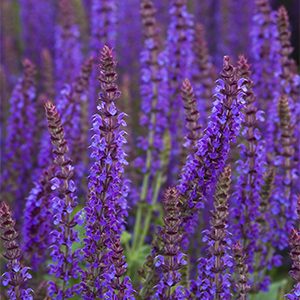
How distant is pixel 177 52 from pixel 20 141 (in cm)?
132

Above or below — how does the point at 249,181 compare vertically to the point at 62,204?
above

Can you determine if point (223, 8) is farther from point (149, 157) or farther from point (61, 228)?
point (61, 228)

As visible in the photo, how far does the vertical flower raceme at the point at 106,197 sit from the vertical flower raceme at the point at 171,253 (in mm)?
157

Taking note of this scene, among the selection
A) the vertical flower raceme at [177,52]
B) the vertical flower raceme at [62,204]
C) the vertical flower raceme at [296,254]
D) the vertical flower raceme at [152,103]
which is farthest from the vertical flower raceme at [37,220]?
the vertical flower raceme at [177,52]

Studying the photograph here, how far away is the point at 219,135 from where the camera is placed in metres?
3.09

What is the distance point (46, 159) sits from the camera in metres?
4.87

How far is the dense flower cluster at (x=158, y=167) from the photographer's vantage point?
3.10 metres

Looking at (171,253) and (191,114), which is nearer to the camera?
(171,253)

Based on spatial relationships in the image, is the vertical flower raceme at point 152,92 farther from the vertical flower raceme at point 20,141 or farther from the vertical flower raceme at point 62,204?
the vertical flower raceme at point 62,204

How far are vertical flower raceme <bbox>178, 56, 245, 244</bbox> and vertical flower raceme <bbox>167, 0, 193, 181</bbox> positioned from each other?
6.95ft

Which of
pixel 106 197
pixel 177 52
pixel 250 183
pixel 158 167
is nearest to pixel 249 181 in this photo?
pixel 250 183

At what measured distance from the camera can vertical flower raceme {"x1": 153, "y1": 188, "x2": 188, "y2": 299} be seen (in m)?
2.96

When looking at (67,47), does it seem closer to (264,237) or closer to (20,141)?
(20,141)

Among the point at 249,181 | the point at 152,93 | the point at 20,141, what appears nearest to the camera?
the point at 249,181
